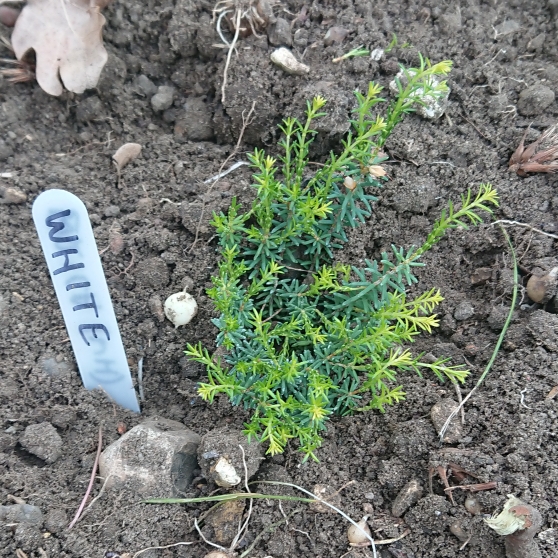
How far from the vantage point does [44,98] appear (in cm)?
286

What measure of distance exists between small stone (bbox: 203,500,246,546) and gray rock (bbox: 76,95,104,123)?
2164 millimetres

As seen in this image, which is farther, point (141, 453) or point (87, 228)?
point (87, 228)

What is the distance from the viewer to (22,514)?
1939 millimetres

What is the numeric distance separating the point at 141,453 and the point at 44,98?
2.01 meters

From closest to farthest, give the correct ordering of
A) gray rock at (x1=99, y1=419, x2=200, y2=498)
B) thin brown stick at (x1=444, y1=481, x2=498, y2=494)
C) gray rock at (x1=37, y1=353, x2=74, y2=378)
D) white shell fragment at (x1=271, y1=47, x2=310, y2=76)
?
thin brown stick at (x1=444, y1=481, x2=498, y2=494) → gray rock at (x1=99, y1=419, x2=200, y2=498) → gray rock at (x1=37, y1=353, x2=74, y2=378) → white shell fragment at (x1=271, y1=47, x2=310, y2=76)

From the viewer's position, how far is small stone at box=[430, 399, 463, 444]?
2.15m

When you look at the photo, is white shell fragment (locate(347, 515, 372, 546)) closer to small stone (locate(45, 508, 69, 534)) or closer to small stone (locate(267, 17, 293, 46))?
small stone (locate(45, 508, 69, 534))

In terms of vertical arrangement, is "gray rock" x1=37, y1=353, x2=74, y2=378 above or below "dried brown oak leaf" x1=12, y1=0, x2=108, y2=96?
below

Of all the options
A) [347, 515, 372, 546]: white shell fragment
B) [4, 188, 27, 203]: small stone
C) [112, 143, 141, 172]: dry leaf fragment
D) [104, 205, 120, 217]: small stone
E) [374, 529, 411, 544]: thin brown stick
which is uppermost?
[112, 143, 141, 172]: dry leaf fragment

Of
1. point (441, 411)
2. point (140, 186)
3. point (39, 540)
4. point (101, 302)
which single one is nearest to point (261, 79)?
point (140, 186)

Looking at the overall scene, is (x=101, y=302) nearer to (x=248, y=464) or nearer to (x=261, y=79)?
(x=248, y=464)

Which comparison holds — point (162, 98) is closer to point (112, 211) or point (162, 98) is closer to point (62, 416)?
point (112, 211)

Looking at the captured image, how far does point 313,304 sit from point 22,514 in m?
1.42

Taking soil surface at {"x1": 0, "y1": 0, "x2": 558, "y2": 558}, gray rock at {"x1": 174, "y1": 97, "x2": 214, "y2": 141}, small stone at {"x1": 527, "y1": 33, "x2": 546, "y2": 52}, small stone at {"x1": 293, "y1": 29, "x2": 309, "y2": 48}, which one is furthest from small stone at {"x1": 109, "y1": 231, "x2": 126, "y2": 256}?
small stone at {"x1": 527, "y1": 33, "x2": 546, "y2": 52}
